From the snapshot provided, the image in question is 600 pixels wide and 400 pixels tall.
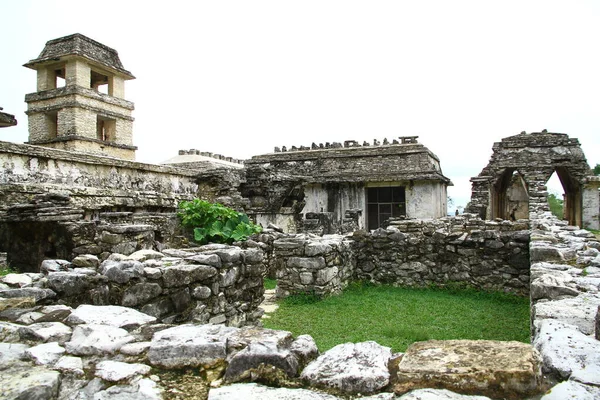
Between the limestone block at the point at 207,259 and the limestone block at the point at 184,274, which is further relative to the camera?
the limestone block at the point at 207,259

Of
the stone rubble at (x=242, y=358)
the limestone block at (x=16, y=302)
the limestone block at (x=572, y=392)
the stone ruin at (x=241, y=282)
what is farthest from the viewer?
the limestone block at (x=16, y=302)

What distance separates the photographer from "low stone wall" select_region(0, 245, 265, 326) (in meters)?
3.69

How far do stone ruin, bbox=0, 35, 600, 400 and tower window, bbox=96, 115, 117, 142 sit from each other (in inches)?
387

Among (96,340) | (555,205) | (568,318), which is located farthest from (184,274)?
(555,205)

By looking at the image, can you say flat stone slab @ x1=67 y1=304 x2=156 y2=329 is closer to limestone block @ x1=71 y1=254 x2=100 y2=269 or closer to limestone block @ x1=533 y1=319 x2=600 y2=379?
limestone block @ x1=71 y1=254 x2=100 y2=269

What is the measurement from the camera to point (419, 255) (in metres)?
8.18

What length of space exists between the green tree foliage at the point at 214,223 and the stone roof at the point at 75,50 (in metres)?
14.8

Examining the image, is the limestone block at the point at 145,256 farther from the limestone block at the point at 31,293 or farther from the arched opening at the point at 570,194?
the arched opening at the point at 570,194

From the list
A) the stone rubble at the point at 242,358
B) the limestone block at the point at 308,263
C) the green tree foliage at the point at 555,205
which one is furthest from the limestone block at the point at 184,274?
the green tree foliage at the point at 555,205

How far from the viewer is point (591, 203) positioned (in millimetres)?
17328

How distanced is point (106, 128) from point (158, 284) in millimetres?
20498

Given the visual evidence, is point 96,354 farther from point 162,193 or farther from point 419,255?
Answer: point 162,193

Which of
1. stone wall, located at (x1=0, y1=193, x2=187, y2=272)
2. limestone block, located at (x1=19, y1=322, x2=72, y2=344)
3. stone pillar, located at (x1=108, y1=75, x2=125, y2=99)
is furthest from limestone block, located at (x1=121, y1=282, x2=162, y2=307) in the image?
stone pillar, located at (x1=108, y1=75, x2=125, y2=99)

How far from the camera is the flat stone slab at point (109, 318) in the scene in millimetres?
2758
